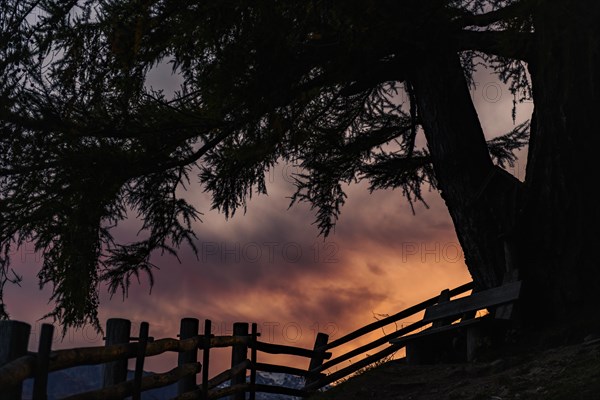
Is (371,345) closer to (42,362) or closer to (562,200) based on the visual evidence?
(562,200)

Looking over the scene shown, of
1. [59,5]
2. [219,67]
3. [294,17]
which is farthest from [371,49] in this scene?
[59,5]

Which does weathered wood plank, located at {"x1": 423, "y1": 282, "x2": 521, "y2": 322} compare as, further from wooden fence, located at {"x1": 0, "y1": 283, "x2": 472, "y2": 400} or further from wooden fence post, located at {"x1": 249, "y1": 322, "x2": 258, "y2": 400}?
wooden fence post, located at {"x1": 249, "y1": 322, "x2": 258, "y2": 400}

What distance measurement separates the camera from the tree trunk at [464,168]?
1186 centimetres

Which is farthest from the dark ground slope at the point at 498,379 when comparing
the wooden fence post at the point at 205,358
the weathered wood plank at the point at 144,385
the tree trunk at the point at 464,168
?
the weathered wood plank at the point at 144,385

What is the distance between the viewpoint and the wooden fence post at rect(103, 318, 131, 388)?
7.41m

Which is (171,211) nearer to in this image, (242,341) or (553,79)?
(242,341)

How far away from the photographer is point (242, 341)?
521 inches

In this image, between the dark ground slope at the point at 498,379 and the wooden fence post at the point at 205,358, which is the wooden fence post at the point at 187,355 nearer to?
the wooden fence post at the point at 205,358

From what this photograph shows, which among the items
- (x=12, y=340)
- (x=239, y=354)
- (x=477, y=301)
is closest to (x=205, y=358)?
(x=239, y=354)

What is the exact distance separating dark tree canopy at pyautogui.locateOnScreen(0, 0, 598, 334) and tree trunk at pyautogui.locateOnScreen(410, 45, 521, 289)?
0.02 meters

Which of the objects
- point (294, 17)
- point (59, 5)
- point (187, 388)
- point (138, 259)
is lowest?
point (187, 388)

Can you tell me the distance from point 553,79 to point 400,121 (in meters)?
4.36

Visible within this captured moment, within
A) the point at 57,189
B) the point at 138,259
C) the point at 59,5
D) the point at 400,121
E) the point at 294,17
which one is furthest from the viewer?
the point at 400,121

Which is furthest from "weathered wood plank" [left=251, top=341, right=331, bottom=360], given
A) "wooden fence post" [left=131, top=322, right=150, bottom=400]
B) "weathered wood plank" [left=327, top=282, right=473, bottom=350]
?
"wooden fence post" [left=131, top=322, right=150, bottom=400]
